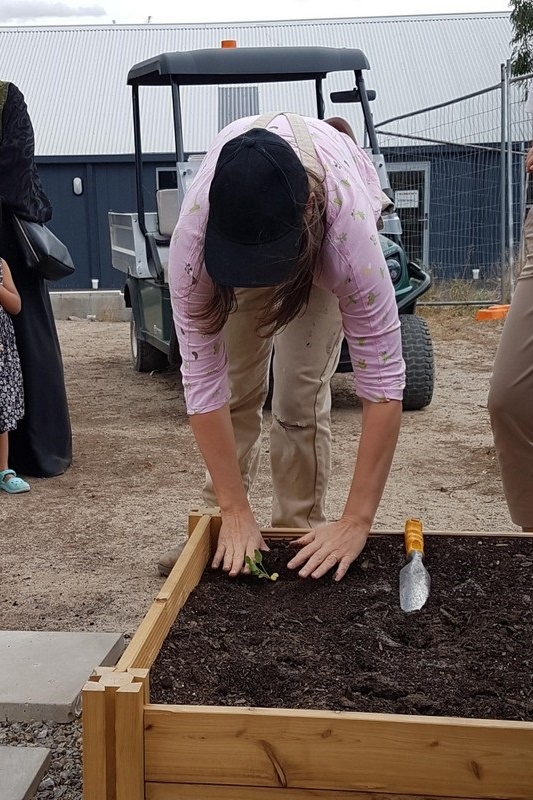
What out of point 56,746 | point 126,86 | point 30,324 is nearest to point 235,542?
point 56,746

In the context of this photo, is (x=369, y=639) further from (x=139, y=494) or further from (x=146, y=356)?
(x=146, y=356)

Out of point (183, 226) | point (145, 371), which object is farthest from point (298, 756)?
point (145, 371)

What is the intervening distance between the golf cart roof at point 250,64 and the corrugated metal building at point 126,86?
28.0ft

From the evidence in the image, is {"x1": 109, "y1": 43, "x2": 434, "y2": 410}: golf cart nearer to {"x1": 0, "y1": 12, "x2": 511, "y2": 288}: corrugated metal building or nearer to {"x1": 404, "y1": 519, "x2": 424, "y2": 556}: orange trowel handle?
{"x1": 404, "y1": 519, "x2": 424, "y2": 556}: orange trowel handle

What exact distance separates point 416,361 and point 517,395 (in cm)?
329

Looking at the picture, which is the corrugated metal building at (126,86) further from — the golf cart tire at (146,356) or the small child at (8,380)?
the small child at (8,380)

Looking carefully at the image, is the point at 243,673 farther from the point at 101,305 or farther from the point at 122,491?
the point at 101,305

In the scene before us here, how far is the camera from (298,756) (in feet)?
4.62

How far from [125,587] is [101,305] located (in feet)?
30.5

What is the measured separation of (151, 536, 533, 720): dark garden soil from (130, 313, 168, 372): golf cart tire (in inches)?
207

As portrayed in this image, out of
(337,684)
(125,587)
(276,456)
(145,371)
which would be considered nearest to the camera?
(337,684)

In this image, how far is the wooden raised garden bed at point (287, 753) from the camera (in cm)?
138

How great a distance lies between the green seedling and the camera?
218 centimetres

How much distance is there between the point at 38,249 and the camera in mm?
4301
